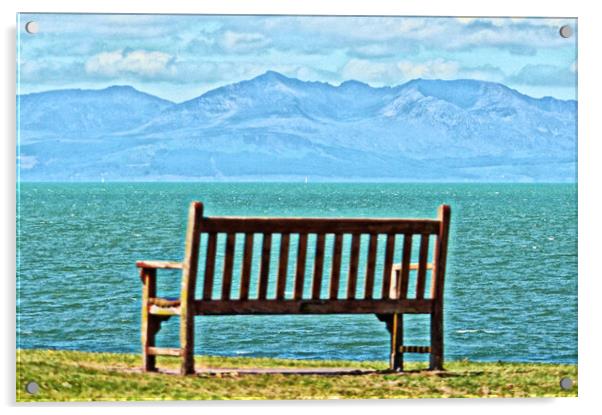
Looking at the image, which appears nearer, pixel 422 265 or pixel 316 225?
pixel 316 225

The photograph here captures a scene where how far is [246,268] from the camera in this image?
12008mm

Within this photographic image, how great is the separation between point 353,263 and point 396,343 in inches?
28.7

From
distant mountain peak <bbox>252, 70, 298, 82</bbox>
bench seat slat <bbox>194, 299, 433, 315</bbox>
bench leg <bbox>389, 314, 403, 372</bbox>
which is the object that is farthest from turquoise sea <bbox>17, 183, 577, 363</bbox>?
distant mountain peak <bbox>252, 70, 298, 82</bbox>

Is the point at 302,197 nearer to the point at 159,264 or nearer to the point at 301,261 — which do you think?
the point at 301,261

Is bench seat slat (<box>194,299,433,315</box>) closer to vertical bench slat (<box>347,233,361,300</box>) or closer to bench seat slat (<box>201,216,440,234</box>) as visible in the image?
vertical bench slat (<box>347,233,361,300</box>)

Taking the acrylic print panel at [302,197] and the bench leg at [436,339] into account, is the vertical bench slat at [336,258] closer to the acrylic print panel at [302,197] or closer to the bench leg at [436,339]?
the acrylic print panel at [302,197]

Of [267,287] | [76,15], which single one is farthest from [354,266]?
[76,15]

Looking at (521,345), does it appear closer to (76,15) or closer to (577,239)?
(577,239)

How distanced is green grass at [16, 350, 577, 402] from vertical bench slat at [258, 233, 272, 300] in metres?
0.66

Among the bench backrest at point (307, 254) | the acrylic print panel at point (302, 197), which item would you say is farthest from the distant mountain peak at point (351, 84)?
the bench backrest at point (307, 254)

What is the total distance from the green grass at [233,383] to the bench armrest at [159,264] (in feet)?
2.51

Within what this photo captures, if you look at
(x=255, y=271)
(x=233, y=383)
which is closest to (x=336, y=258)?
(x=255, y=271)

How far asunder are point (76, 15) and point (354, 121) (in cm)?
223
